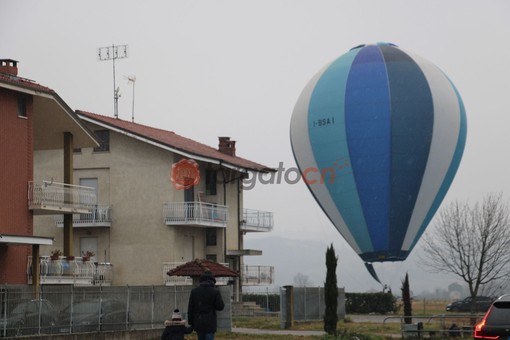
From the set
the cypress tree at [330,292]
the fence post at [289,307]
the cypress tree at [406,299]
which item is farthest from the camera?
the fence post at [289,307]

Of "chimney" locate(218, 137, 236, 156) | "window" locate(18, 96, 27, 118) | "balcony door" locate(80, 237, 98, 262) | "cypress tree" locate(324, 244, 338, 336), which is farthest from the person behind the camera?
"chimney" locate(218, 137, 236, 156)

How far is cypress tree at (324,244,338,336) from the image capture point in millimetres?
32719

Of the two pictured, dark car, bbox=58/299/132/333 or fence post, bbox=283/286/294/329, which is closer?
dark car, bbox=58/299/132/333

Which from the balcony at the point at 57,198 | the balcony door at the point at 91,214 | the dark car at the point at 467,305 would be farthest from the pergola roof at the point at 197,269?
the dark car at the point at 467,305

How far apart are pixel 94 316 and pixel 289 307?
11617mm

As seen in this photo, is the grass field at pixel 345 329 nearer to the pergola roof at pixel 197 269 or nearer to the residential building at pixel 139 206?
the pergola roof at pixel 197 269

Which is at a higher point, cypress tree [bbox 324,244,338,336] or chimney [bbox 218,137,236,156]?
chimney [bbox 218,137,236,156]

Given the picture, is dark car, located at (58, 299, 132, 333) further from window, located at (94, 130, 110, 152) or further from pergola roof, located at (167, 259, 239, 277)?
window, located at (94, 130, 110, 152)

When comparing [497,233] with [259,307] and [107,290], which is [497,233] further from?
[107,290]

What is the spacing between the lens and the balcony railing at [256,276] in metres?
58.4

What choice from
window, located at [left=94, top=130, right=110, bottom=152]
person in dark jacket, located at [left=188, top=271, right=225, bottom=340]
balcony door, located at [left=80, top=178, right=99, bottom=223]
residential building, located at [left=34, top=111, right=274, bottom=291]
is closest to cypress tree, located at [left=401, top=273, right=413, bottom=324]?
person in dark jacket, located at [left=188, top=271, right=225, bottom=340]

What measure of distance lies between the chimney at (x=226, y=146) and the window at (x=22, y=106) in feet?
80.7

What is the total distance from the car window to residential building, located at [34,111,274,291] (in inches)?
1345

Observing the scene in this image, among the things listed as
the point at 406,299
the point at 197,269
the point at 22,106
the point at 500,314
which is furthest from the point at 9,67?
the point at 500,314
